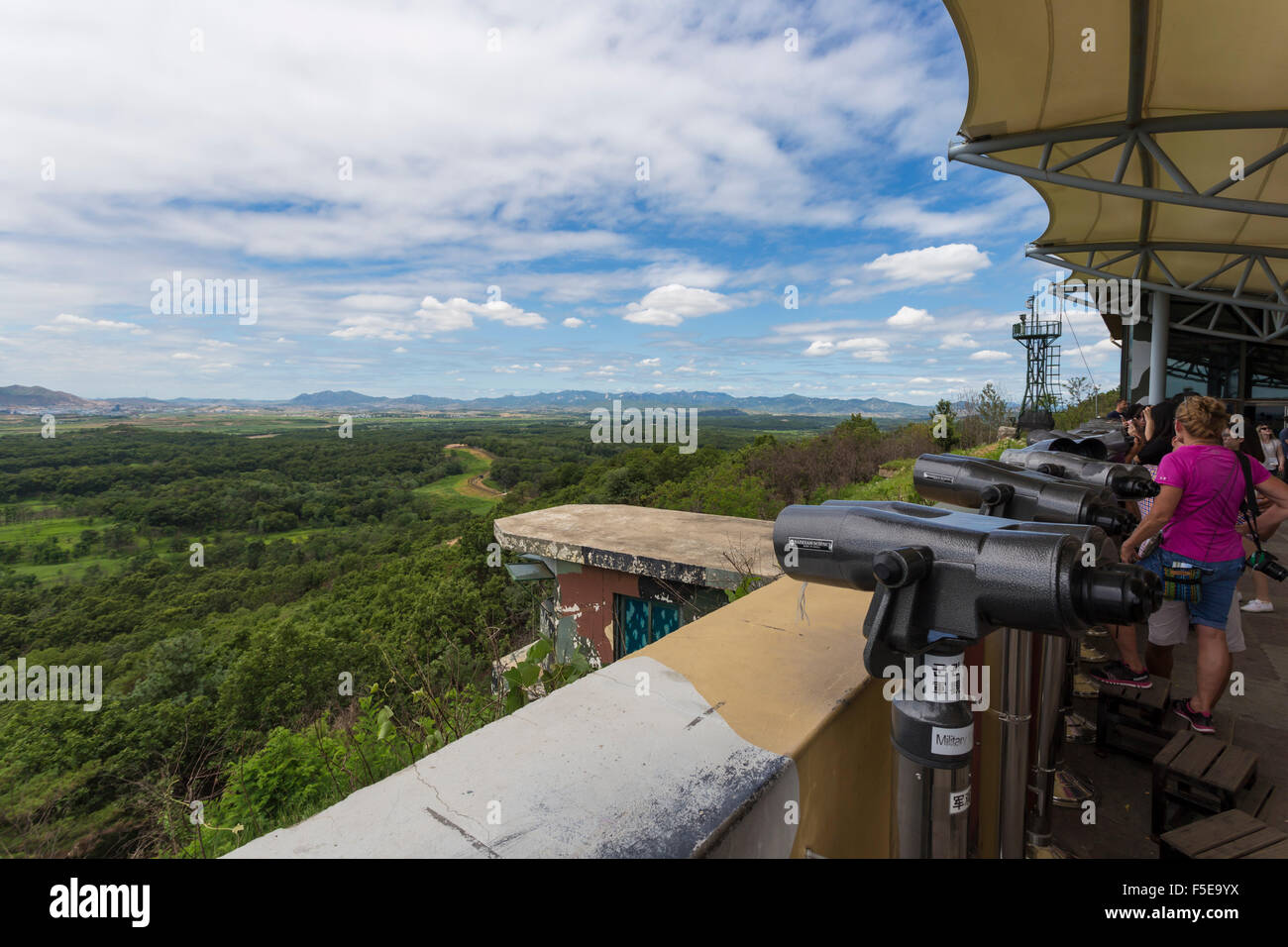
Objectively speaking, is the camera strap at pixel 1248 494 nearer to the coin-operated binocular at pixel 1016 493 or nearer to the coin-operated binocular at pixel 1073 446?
the coin-operated binocular at pixel 1073 446

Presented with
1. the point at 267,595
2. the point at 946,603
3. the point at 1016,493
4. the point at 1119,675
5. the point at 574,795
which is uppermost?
the point at 1016,493

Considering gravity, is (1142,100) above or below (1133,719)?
above

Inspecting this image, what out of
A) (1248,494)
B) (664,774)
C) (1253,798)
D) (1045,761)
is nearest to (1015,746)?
(1045,761)

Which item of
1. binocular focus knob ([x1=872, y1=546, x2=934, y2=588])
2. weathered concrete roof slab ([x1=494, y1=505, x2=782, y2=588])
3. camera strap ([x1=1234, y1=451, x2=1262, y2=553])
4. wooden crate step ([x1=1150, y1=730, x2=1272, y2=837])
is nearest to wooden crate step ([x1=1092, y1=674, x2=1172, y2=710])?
wooden crate step ([x1=1150, y1=730, x2=1272, y2=837])

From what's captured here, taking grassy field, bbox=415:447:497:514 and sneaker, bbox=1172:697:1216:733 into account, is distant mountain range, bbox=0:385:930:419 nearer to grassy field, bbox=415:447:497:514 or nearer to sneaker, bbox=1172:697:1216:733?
grassy field, bbox=415:447:497:514

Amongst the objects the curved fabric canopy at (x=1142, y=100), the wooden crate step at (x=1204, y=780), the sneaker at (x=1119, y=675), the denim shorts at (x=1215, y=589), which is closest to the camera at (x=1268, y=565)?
the denim shorts at (x=1215, y=589)

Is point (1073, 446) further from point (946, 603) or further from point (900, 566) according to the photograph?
point (900, 566)
